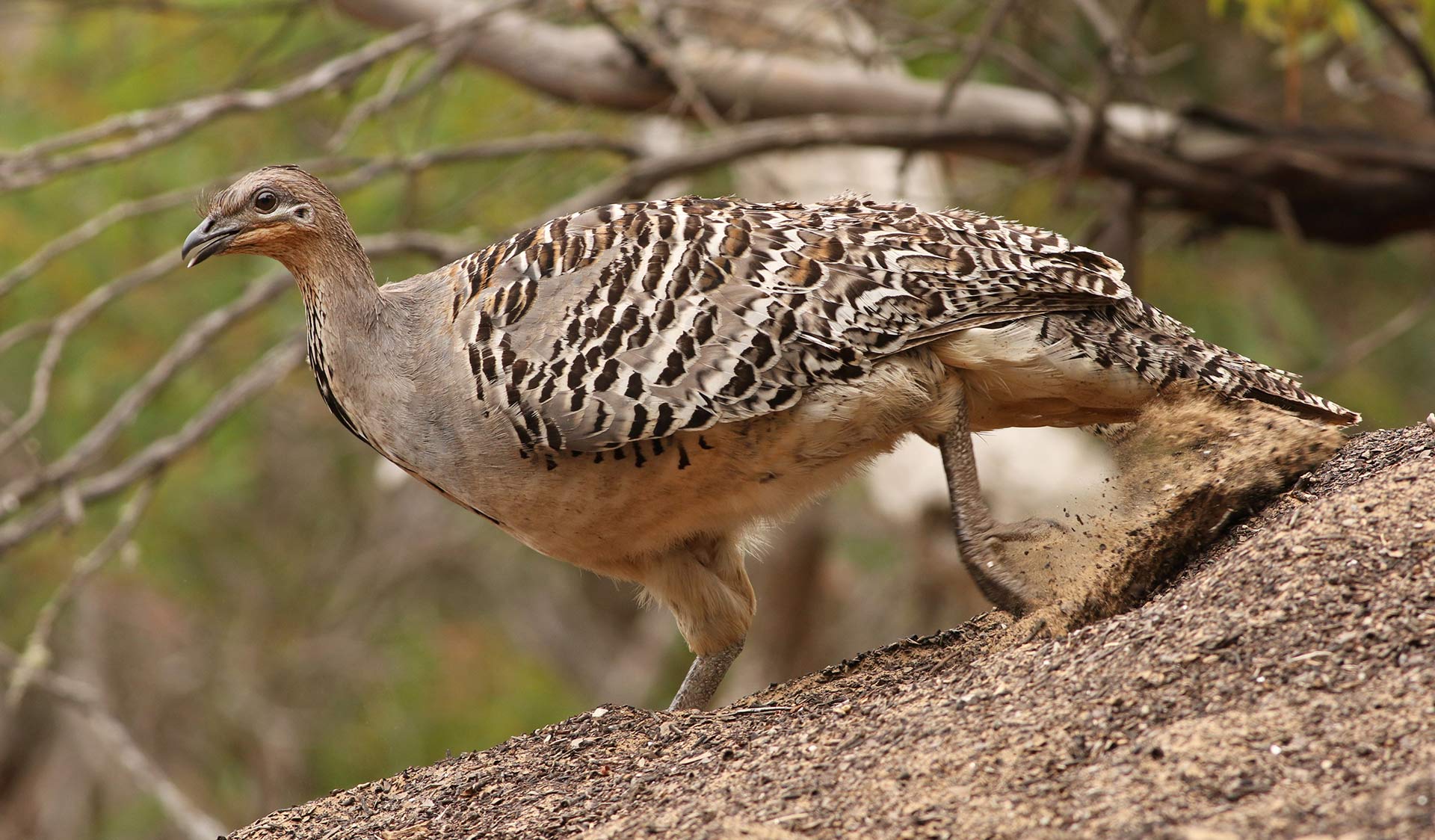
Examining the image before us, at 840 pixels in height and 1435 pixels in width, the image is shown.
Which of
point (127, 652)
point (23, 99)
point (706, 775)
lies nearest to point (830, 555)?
point (127, 652)

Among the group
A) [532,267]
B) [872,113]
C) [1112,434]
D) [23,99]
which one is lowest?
[1112,434]

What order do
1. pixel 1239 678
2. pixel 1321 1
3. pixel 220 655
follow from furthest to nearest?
pixel 220 655, pixel 1321 1, pixel 1239 678

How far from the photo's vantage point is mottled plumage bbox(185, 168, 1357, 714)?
526 cm

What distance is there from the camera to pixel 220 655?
15719mm

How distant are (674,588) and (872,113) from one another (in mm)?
4899

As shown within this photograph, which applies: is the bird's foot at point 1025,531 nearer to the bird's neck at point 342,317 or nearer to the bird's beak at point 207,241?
the bird's neck at point 342,317

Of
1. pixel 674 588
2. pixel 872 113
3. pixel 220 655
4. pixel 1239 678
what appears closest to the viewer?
pixel 1239 678

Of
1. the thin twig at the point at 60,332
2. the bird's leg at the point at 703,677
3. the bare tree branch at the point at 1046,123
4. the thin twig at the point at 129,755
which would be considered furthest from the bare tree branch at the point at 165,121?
the bird's leg at the point at 703,677

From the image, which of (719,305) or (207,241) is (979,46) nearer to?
(719,305)

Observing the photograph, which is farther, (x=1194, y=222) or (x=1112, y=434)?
(x=1194, y=222)

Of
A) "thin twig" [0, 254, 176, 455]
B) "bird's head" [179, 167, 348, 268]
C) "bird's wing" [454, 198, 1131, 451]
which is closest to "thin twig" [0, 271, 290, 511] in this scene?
"thin twig" [0, 254, 176, 455]

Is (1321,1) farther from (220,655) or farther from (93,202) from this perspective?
(220,655)

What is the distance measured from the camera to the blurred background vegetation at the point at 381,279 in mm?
8844

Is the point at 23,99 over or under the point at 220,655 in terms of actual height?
over
